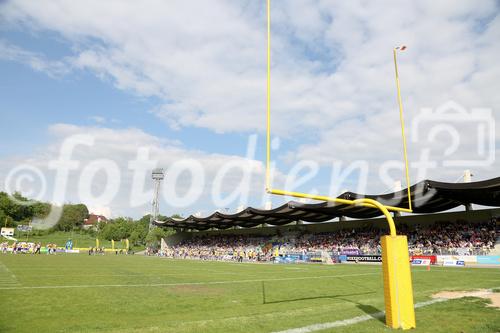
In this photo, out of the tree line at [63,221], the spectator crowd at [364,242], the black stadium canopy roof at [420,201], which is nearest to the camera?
the black stadium canopy roof at [420,201]

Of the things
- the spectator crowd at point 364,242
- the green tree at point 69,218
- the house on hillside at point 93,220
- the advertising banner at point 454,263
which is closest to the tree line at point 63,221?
the green tree at point 69,218

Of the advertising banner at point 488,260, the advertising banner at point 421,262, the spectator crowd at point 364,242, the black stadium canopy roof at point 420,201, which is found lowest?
the advertising banner at point 421,262

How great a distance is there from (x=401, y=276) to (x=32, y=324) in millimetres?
7279

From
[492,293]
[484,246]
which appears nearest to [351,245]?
[484,246]

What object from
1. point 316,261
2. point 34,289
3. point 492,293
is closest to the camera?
point 492,293

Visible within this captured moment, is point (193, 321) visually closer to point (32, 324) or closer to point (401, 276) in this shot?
point (32, 324)

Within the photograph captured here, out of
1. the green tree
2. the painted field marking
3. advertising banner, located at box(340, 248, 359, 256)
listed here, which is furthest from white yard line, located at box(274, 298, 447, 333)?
the green tree

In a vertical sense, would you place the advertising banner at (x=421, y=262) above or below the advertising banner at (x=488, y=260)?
below

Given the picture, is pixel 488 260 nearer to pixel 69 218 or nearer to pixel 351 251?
pixel 351 251

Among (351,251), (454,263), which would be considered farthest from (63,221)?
(454,263)

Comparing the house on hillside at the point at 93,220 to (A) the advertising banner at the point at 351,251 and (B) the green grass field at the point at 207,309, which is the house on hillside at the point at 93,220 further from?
(B) the green grass field at the point at 207,309

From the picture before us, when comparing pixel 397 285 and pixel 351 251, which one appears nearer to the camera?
pixel 397 285

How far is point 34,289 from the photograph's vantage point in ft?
42.3

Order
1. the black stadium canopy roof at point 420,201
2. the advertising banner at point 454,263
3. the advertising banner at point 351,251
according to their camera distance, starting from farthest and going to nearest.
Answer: the advertising banner at point 351,251 → the advertising banner at point 454,263 → the black stadium canopy roof at point 420,201
